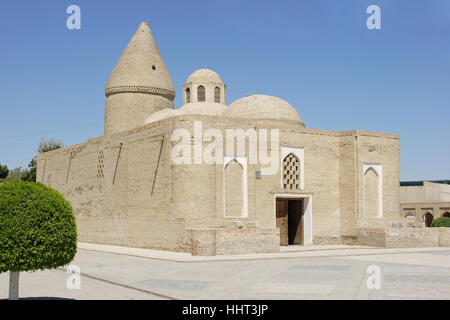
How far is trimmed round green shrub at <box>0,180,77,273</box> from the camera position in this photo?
6.27 m

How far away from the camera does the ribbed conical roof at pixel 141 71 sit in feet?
85.6

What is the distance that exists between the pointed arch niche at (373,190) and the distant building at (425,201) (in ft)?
59.8

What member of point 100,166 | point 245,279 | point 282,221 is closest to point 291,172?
point 282,221

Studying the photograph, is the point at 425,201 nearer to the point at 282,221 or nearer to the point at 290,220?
the point at 290,220

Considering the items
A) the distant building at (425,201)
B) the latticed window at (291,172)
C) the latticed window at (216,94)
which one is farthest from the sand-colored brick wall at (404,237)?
the distant building at (425,201)

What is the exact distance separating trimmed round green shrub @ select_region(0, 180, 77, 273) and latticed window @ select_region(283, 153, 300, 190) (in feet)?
48.2

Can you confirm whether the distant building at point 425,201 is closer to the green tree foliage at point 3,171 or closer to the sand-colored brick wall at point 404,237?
the sand-colored brick wall at point 404,237

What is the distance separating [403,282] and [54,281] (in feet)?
21.3

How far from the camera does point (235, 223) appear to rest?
742 inches

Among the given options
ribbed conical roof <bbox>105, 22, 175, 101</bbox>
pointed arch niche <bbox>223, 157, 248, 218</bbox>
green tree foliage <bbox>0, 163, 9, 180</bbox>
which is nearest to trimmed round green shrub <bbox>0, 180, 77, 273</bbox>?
pointed arch niche <bbox>223, 157, 248, 218</bbox>

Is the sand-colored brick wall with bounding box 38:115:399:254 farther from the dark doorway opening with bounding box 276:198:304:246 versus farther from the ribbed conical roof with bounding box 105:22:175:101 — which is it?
the ribbed conical roof with bounding box 105:22:175:101

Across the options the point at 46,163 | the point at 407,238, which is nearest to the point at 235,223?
the point at 407,238
